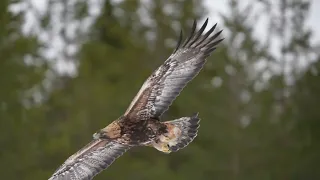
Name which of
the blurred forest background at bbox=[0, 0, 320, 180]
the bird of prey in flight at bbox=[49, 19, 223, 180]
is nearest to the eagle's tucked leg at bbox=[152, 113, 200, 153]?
the bird of prey in flight at bbox=[49, 19, 223, 180]

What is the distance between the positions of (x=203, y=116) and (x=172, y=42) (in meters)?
2.22

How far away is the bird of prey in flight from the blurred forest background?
1050 centimetres

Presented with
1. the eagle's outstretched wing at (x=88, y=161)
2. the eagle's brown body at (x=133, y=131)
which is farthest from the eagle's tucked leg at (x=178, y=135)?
the eagle's outstretched wing at (x=88, y=161)

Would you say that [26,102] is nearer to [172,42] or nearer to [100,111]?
[100,111]

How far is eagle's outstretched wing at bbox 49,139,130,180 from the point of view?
9.69m

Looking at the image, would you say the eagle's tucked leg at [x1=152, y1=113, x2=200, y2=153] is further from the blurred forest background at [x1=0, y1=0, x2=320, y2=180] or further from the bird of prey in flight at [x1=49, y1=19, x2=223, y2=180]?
the blurred forest background at [x1=0, y1=0, x2=320, y2=180]

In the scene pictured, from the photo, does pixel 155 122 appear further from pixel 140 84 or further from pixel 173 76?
pixel 140 84

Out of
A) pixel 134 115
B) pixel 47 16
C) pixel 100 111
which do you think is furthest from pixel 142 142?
pixel 47 16

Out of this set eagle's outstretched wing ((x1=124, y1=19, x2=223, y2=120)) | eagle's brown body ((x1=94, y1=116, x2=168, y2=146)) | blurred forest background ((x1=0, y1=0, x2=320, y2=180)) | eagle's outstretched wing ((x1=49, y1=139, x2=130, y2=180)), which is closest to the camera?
eagle's brown body ((x1=94, y1=116, x2=168, y2=146))

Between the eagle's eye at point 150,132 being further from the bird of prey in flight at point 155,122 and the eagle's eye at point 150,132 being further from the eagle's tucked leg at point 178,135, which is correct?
the eagle's tucked leg at point 178,135

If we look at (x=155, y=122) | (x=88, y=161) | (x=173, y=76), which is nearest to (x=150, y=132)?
(x=155, y=122)

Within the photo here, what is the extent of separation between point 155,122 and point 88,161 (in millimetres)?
1012

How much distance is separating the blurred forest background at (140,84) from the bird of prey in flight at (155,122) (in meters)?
10.5

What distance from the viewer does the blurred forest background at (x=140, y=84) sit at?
67.5 feet
